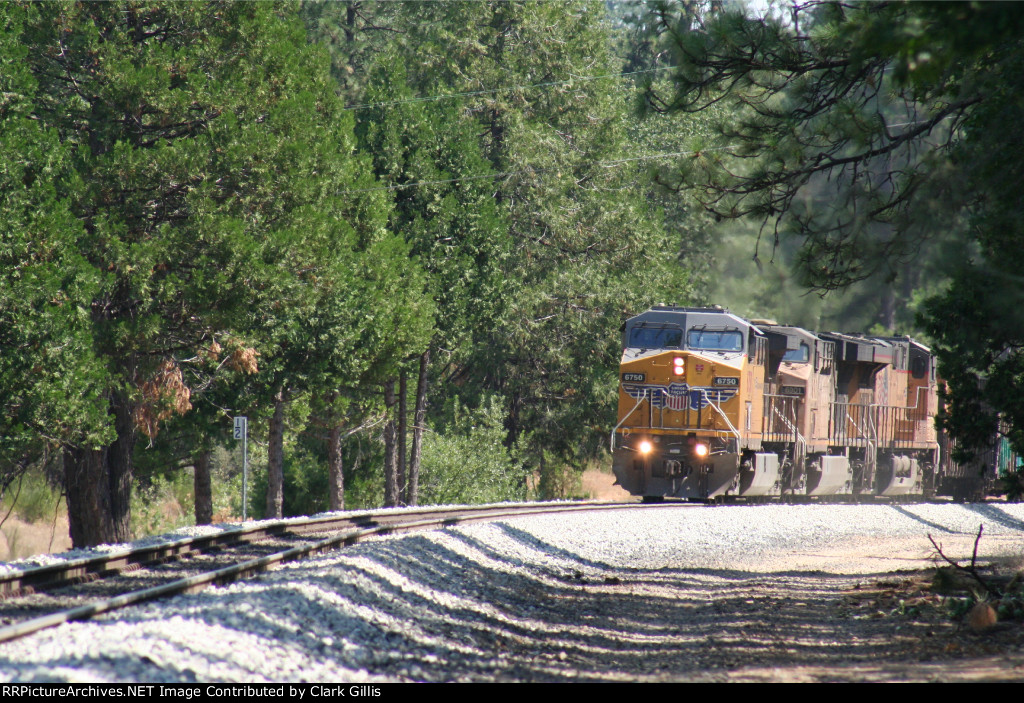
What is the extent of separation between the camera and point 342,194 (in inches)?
910

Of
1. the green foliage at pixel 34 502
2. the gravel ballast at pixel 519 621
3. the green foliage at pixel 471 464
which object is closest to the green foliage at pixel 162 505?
the green foliage at pixel 34 502

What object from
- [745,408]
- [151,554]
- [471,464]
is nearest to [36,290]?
[151,554]

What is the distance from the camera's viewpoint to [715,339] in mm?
21406

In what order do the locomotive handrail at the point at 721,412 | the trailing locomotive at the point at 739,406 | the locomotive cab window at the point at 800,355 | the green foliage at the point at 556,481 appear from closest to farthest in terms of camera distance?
the locomotive handrail at the point at 721,412
the trailing locomotive at the point at 739,406
the locomotive cab window at the point at 800,355
the green foliage at the point at 556,481

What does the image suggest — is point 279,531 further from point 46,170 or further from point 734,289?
point 734,289

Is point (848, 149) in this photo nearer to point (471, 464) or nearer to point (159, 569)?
point (159, 569)

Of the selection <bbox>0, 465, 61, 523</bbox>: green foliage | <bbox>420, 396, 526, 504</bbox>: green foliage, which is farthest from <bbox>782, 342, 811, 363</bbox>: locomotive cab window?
<bbox>0, 465, 61, 523</bbox>: green foliage

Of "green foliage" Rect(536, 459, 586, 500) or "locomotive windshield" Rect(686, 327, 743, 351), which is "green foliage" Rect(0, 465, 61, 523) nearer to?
"green foliage" Rect(536, 459, 586, 500)

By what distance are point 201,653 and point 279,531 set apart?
9.02 metres

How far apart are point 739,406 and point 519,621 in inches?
477

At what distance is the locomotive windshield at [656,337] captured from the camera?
2181 centimetres

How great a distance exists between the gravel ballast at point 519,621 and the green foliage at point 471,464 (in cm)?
1469

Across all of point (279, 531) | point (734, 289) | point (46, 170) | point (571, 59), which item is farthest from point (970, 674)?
point (734, 289)

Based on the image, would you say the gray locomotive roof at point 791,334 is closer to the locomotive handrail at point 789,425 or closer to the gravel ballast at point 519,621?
the locomotive handrail at point 789,425
